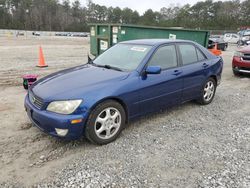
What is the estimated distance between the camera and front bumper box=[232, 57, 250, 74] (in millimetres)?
7530

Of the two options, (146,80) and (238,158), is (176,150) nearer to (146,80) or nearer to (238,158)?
(238,158)

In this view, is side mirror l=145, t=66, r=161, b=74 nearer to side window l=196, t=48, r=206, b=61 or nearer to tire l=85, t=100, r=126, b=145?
tire l=85, t=100, r=126, b=145

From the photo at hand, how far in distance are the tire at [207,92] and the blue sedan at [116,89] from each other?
0.51 ft

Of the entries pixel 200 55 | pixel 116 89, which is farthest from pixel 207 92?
pixel 116 89

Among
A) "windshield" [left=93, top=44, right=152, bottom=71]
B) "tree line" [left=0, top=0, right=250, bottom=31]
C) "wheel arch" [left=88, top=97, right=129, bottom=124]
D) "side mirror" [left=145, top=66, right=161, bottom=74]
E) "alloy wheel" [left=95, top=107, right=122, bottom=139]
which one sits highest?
"tree line" [left=0, top=0, right=250, bottom=31]

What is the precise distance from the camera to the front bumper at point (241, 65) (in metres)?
7.53

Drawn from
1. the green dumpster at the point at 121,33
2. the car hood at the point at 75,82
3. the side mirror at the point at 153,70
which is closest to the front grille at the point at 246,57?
the green dumpster at the point at 121,33

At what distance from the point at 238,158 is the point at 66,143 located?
2.49 meters

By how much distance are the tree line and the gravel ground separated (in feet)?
241

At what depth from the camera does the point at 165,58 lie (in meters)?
4.00

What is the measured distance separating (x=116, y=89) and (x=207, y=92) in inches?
107

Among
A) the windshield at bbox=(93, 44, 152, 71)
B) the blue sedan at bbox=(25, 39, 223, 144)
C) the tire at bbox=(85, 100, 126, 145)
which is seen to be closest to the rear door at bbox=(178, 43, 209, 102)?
the blue sedan at bbox=(25, 39, 223, 144)

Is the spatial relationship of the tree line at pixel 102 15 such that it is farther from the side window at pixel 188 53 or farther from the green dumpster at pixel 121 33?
the side window at pixel 188 53

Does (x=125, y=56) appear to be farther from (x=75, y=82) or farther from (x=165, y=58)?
Answer: (x=75, y=82)
